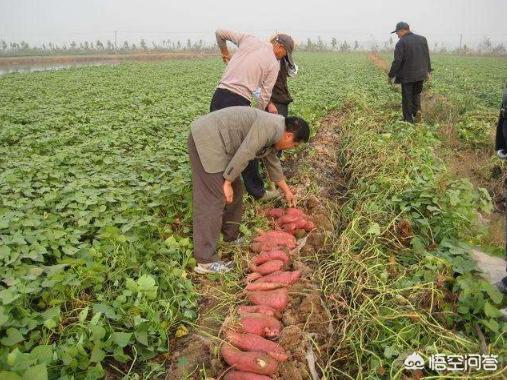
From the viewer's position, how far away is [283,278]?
3119 millimetres

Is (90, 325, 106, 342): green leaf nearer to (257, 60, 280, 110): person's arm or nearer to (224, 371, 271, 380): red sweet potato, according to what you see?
(224, 371, 271, 380): red sweet potato

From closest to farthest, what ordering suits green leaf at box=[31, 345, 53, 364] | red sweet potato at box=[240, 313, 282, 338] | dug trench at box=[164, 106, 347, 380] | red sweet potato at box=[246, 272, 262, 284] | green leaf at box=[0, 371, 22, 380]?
1. green leaf at box=[0, 371, 22, 380]
2. green leaf at box=[31, 345, 53, 364]
3. dug trench at box=[164, 106, 347, 380]
4. red sweet potato at box=[240, 313, 282, 338]
5. red sweet potato at box=[246, 272, 262, 284]

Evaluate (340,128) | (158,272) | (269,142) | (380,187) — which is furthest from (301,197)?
(340,128)

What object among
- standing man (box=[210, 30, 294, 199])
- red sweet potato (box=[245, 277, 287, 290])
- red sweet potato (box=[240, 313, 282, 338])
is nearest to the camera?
red sweet potato (box=[240, 313, 282, 338])

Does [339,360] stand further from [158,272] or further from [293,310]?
[158,272]

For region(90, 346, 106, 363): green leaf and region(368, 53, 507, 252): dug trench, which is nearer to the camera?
region(90, 346, 106, 363): green leaf

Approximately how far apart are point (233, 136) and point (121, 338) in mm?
1792

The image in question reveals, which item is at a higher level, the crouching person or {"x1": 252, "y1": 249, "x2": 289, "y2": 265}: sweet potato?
the crouching person

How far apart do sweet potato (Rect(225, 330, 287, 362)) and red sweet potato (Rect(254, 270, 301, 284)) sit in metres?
0.62

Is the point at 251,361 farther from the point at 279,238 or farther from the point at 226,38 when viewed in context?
the point at 226,38

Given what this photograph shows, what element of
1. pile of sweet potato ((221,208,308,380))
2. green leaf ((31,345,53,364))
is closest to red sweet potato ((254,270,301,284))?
pile of sweet potato ((221,208,308,380))

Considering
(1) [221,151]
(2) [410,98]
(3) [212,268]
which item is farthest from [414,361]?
(2) [410,98]

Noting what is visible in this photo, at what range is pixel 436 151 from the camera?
240 inches

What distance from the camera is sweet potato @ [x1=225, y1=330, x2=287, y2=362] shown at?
Result: 7.89ft
